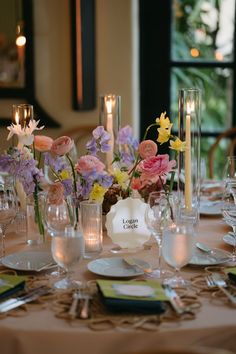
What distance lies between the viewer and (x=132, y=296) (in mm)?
1394

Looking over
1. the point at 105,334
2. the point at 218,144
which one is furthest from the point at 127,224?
the point at 218,144

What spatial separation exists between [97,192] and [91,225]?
9cm

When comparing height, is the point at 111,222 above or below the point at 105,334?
above

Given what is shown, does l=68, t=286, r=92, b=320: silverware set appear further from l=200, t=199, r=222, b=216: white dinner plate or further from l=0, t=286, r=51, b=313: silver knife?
l=200, t=199, r=222, b=216: white dinner plate

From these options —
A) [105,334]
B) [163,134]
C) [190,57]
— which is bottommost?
[105,334]

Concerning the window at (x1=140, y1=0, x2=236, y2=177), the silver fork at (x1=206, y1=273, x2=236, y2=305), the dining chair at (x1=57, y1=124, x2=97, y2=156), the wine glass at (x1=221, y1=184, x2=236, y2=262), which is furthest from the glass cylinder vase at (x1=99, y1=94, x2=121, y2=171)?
the window at (x1=140, y1=0, x2=236, y2=177)

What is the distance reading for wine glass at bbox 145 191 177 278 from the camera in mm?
1636

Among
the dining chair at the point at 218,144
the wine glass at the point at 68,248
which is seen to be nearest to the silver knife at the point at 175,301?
the wine glass at the point at 68,248

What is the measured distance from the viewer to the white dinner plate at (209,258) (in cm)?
169

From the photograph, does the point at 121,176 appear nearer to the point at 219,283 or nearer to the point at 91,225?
the point at 91,225

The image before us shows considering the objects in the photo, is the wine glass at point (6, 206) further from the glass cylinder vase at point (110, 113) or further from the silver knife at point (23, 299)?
the glass cylinder vase at point (110, 113)

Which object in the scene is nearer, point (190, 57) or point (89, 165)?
point (89, 165)

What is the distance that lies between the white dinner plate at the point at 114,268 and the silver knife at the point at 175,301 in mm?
126

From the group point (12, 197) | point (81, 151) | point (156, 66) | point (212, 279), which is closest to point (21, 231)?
point (12, 197)
